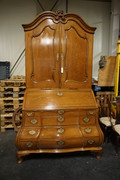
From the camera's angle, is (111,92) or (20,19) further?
(20,19)

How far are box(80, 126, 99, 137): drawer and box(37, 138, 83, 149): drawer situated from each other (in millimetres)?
101

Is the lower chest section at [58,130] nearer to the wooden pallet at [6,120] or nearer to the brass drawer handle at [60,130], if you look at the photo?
the brass drawer handle at [60,130]

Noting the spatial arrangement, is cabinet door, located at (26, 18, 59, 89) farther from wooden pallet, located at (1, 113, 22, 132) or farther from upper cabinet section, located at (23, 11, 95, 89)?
wooden pallet, located at (1, 113, 22, 132)

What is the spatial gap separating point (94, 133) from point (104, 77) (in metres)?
1.12

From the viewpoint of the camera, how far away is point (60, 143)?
168cm

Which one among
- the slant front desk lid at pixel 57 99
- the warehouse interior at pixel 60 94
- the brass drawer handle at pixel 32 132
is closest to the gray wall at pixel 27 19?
the warehouse interior at pixel 60 94

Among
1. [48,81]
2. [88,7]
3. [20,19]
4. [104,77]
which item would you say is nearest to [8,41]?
[20,19]

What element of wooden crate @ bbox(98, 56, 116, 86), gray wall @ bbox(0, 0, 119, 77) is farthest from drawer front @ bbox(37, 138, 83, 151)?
gray wall @ bbox(0, 0, 119, 77)

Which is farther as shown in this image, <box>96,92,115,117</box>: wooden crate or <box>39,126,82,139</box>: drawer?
<box>96,92,115,117</box>: wooden crate

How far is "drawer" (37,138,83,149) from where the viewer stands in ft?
5.47

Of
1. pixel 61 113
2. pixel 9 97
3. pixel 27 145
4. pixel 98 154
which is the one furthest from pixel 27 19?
pixel 98 154

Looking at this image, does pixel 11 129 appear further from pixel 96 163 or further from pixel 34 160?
pixel 96 163

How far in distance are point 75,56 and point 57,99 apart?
2.15 feet

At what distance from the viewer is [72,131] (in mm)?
1720
